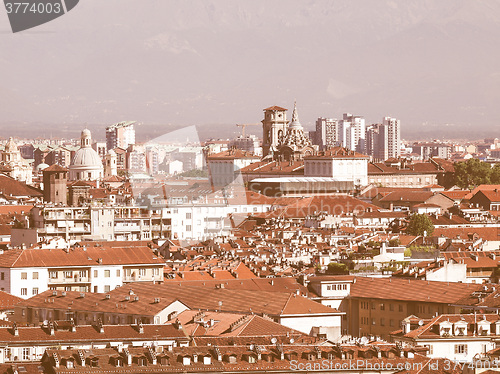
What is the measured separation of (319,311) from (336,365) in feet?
34.8

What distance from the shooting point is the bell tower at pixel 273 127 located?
15525 centimetres

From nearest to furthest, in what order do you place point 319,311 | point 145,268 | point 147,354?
point 147,354, point 319,311, point 145,268

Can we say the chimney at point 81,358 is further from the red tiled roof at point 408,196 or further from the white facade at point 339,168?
the white facade at point 339,168

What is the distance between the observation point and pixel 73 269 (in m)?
51.6

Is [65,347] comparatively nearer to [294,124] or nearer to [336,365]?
[336,365]

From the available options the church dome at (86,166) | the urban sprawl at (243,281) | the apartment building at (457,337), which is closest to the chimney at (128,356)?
the urban sprawl at (243,281)

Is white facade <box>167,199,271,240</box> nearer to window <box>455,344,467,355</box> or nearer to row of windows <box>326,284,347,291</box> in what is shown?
row of windows <box>326,284,347,291</box>

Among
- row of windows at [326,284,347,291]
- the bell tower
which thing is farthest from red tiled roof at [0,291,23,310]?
the bell tower

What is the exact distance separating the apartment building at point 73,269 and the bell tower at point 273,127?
102m

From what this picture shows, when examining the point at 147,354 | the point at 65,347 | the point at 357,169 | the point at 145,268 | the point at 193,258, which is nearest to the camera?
the point at 147,354

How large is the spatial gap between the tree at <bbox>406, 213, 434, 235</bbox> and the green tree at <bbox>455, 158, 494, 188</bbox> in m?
48.8

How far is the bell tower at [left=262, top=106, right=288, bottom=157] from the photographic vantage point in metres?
155

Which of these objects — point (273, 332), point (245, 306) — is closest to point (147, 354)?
point (273, 332)

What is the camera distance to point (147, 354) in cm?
3080
